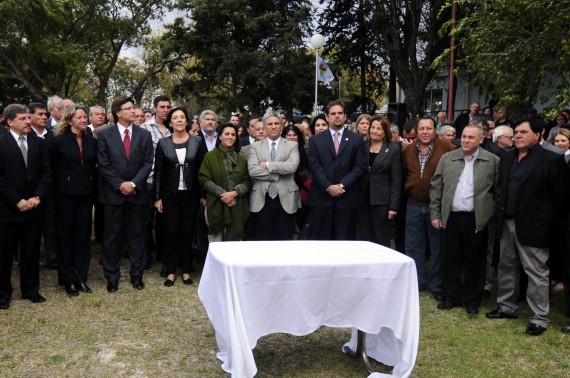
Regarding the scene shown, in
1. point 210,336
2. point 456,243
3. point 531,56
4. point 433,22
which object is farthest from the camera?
point 433,22

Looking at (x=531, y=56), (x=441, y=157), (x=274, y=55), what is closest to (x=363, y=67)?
(x=274, y=55)

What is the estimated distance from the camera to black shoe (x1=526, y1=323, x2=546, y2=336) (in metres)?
5.17

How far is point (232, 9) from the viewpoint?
21.4m

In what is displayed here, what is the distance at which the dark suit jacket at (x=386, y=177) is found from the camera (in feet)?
21.2

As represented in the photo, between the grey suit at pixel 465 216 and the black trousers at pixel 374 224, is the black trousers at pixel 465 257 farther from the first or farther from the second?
the black trousers at pixel 374 224

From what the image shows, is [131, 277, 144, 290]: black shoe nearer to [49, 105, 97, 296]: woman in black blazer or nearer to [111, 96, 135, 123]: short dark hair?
[49, 105, 97, 296]: woman in black blazer

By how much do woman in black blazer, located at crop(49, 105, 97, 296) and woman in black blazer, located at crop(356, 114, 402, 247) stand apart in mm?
3290

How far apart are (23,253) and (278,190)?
9.58 feet

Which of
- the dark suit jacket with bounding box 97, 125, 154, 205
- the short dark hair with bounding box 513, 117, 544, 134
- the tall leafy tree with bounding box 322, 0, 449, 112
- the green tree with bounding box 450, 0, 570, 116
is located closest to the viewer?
the short dark hair with bounding box 513, 117, 544, 134

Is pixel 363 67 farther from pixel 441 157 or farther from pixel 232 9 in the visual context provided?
pixel 441 157

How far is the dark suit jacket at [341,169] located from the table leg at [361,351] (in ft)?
7.10

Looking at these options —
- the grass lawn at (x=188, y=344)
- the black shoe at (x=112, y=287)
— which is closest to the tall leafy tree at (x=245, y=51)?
the black shoe at (x=112, y=287)

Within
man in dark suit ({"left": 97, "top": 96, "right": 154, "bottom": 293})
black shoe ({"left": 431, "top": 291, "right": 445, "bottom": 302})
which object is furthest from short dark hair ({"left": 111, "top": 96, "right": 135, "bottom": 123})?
black shoe ({"left": 431, "top": 291, "right": 445, "bottom": 302})

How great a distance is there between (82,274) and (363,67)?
22691 mm
